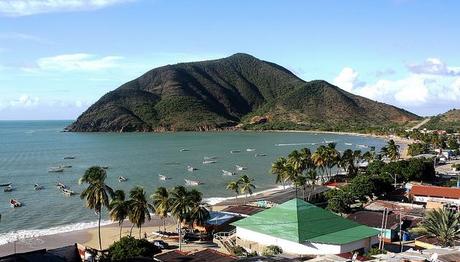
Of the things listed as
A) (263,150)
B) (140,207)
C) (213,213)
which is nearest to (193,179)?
(213,213)

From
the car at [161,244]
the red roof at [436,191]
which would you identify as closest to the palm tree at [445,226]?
the car at [161,244]

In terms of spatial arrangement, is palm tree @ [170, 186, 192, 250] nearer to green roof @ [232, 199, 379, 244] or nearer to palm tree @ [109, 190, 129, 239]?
palm tree @ [109, 190, 129, 239]

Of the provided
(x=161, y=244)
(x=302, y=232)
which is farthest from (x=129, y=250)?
(x=302, y=232)

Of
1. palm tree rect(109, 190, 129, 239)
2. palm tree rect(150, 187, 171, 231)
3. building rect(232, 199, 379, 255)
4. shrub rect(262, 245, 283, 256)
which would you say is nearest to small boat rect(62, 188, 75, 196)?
palm tree rect(150, 187, 171, 231)

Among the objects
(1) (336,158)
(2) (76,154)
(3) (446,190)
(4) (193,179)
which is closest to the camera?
(3) (446,190)

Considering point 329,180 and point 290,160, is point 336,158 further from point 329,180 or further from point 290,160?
point 290,160
